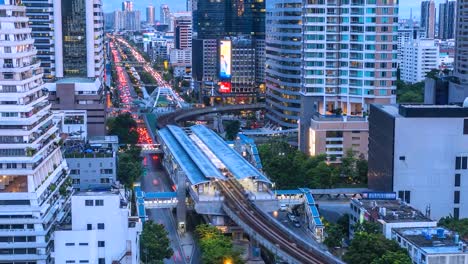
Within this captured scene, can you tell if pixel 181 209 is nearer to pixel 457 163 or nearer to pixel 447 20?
pixel 457 163

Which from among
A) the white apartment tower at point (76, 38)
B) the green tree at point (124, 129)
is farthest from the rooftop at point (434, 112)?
the white apartment tower at point (76, 38)

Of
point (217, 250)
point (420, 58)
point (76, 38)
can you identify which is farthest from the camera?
point (420, 58)

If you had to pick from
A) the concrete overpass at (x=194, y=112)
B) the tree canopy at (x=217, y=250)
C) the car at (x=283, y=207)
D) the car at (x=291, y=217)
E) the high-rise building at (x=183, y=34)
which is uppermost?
the high-rise building at (x=183, y=34)

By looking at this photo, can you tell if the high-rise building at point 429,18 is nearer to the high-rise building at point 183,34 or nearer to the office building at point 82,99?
the high-rise building at point 183,34

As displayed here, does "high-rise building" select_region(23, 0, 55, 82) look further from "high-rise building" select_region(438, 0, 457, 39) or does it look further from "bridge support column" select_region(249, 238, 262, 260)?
"high-rise building" select_region(438, 0, 457, 39)

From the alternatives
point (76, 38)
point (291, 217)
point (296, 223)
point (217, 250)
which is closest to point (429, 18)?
point (76, 38)

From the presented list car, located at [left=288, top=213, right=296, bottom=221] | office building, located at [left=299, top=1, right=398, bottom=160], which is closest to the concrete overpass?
office building, located at [left=299, top=1, right=398, bottom=160]
